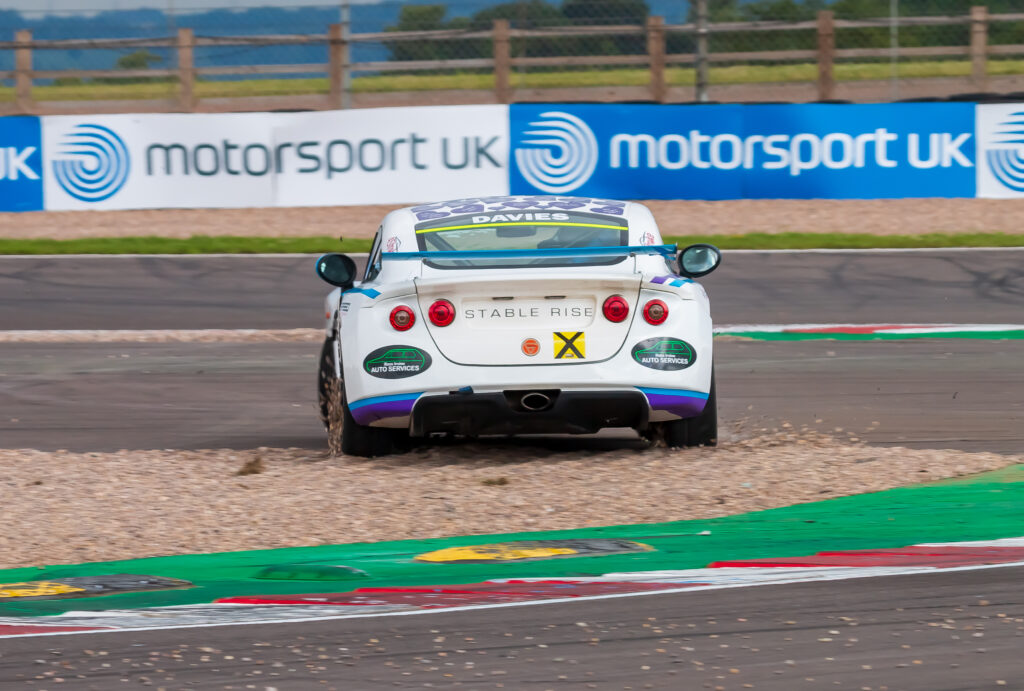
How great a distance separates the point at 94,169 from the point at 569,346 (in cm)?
1609

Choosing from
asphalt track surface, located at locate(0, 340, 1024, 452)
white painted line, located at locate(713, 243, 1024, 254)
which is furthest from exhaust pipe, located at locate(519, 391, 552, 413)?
white painted line, located at locate(713, 243, 1024, 254)

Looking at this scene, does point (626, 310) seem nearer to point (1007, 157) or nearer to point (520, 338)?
point (520, 338)

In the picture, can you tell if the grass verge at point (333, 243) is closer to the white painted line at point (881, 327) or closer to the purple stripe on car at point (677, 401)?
the white painted line at point (881, 327)

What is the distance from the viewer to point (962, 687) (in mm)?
4527

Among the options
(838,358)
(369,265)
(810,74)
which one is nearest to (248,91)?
(810,74)

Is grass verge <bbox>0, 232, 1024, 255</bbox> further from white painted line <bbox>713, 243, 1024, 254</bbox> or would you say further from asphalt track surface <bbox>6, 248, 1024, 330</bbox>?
asphalt track surface <bbox>6, 248, 1024, 330</bbox>

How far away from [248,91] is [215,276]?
358 inches

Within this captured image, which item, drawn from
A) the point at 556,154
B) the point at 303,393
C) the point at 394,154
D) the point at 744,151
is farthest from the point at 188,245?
the point at 303,393

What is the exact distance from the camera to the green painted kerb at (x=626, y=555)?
5.82m

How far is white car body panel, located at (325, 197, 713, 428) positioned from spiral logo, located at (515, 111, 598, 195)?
14.1m

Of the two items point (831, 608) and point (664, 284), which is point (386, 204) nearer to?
point (664, 284)

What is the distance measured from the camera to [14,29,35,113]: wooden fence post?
86.3ft

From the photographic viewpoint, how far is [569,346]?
24.8ft

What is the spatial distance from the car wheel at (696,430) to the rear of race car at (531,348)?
304mm
